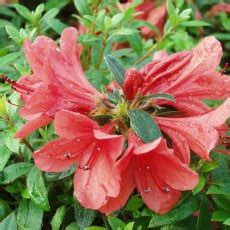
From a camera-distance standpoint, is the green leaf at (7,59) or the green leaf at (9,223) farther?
the green leaf at (7,59)

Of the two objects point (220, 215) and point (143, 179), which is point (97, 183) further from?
point (220, 215)

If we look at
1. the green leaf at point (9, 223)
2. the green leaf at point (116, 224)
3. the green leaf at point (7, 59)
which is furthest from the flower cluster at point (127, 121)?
the green leaf at point (7, 59)

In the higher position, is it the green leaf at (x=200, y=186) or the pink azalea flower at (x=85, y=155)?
the pink azalea flower at (x=85, y=155)

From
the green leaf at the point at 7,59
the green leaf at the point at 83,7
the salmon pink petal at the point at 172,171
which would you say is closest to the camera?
the salmon pink petal at the point at 172,171

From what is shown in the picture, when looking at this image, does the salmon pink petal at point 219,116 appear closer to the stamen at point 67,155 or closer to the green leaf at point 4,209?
the stamen at point 67,155

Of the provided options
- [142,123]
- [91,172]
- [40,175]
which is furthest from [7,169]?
[142,123]

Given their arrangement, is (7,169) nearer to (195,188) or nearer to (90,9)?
(195,188)

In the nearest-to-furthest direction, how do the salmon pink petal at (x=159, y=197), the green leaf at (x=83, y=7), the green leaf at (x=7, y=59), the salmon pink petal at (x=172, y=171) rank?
the salmon pink petal at (x=172, y=171) → the salmon pink petal at (x=159, y=197) → the green leaf at (x=7, y=59) → the green leaf at (x=83, y=7)
